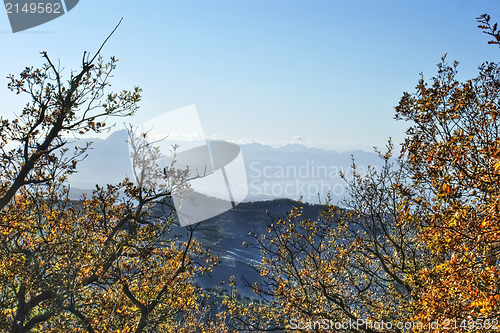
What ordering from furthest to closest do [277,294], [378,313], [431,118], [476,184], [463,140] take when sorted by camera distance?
[378,313], [277,294], [431,118], [463,140], [476,184]

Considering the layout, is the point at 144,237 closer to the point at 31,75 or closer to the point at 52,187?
the point at 52,187

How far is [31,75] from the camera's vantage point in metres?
14.8

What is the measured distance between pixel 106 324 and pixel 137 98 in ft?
36.4

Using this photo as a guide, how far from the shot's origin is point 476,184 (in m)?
8.29

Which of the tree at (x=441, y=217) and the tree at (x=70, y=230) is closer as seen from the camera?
the tree at (x=441, y=217)

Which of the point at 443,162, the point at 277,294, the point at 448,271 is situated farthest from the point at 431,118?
the point at 277,294

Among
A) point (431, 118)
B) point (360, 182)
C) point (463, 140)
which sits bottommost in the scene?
point (360, 182)

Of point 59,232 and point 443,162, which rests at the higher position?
point 443,162

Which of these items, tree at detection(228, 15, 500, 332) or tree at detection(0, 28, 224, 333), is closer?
tree at detection(228, 15, 500, 332)

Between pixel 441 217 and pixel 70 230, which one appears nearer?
pixel 441 217

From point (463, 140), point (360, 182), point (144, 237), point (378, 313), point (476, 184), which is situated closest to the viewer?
point (476, 184)

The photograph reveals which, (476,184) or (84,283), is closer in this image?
(476,184)

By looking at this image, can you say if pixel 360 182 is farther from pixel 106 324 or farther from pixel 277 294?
pixel 106 324

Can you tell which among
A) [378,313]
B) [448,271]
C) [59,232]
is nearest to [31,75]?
[59,232]
